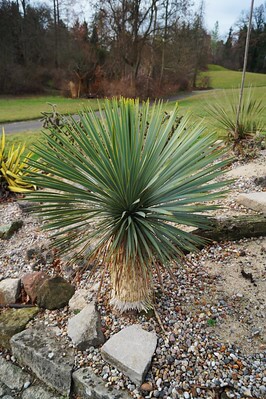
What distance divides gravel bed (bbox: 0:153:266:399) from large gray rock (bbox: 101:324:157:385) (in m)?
0.04

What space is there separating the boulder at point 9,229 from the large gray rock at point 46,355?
1495 mm

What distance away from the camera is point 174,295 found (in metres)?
2.17

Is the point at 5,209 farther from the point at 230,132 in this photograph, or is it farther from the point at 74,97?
the point at 74,97

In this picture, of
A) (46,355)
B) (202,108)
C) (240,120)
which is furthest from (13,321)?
(202,108)

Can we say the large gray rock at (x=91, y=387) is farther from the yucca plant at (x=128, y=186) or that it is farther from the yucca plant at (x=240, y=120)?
the yucca plant at (x=240, y=120)

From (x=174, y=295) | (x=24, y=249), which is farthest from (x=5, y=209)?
(x=174, y=295)

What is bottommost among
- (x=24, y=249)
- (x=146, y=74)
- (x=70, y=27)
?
(x=24, y=249)

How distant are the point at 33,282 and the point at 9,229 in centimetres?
112

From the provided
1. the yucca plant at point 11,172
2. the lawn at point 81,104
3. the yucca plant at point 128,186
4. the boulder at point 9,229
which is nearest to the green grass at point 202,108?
the lawn at point 81,104

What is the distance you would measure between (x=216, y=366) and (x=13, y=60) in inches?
989

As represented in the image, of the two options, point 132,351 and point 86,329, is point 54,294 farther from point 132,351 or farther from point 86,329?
point 132,351

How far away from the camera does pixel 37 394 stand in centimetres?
181

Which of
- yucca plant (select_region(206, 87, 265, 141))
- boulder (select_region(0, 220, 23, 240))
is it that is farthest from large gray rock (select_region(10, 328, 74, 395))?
yucca plant (select_region(206, 87, 265, 141))

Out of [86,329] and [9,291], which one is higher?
[86,329]
